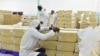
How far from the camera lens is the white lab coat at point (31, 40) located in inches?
163

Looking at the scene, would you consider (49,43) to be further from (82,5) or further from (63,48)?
(82,5)

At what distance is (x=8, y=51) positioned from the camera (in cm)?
566

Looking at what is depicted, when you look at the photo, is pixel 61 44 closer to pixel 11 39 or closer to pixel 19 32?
pixel 19 32

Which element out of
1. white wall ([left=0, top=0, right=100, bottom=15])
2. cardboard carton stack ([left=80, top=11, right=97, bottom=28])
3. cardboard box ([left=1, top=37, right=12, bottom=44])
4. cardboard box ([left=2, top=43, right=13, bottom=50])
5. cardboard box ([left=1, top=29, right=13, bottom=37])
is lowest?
cardboard box ([left=2, top=43, right=13, bottom=50])

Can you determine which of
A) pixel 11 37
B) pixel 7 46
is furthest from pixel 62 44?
pixel 7 46

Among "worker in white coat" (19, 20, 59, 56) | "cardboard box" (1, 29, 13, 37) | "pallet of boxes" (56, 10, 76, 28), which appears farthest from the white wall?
"worker in white coat" (19, 20, 59, 56)

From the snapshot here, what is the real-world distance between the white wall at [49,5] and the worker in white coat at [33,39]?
27.1ft

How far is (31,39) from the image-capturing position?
427 cm

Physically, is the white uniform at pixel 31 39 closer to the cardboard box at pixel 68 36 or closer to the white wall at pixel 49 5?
the cardboard box at pixel 68 36

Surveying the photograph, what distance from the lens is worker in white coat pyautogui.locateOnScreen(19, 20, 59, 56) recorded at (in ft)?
13.6

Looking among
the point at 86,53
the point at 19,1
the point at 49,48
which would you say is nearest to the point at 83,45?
the point at 86,53

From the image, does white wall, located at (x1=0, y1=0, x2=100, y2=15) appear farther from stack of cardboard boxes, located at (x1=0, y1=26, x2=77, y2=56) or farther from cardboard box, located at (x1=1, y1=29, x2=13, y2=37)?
stack of cardboard boxes, located at (x1=0, y1=26, x2=77, y2=56)

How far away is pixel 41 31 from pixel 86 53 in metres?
1.35

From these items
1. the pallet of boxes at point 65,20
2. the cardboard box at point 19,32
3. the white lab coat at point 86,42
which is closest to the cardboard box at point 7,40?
the cardboard box at point 19,32
